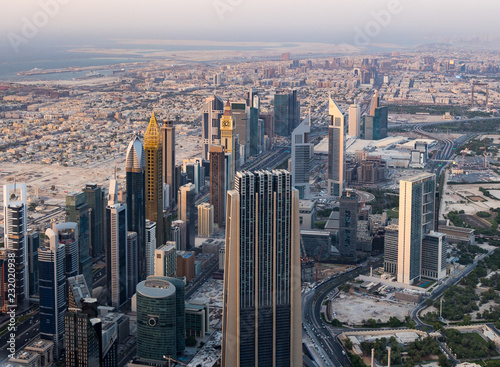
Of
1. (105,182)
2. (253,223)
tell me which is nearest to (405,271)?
(253,223)

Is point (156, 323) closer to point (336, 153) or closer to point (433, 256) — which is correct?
point (433, 256)

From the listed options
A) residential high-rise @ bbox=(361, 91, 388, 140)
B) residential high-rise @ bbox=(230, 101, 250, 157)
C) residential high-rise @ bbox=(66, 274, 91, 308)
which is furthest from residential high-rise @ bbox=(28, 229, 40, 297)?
residential high-rise @ bbox=(361, 91, 388, 140)

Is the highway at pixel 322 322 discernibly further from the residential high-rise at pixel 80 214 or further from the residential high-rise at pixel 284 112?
the residential high-rise at pixel 284 112

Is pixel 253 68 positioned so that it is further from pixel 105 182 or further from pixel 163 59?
pixel 105 182

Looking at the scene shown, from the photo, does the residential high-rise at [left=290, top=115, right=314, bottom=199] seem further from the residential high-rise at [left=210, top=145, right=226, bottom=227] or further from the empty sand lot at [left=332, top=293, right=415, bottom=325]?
the empty sand lot at [left=332, top=293, right=415, bottom=325]

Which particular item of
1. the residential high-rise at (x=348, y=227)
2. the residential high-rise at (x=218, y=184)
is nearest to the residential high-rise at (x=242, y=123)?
the residential high-rise at (x=218, y=184)
